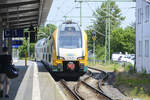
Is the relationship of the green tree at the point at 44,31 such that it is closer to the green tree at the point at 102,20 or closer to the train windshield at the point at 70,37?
the green tree at the point at 102,20

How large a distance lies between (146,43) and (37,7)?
36.1ft

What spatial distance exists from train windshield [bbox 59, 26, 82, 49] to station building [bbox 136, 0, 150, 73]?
764cm

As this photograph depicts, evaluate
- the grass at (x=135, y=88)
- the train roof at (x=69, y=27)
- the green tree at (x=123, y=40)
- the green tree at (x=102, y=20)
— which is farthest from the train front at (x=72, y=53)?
the green tree at (x=102, y=20)

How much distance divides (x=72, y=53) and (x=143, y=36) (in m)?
9.79

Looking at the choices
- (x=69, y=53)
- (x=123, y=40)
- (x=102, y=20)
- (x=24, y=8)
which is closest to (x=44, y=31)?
(x=102, y=20)

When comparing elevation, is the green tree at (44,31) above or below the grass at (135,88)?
above

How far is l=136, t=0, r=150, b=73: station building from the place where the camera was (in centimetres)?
2936

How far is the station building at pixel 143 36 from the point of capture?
2936 centimetres

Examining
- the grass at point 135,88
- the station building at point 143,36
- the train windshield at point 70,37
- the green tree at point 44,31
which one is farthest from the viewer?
the green tree at point 44,31

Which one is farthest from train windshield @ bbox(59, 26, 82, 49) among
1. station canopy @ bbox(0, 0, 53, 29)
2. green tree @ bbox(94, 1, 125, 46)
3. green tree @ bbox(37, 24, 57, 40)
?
green tree @ bbox(37, 24, 57, 40)

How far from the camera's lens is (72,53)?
22.6 meters

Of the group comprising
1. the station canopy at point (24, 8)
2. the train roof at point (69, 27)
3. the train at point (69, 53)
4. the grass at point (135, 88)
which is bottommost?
the grass at point (135, 88)

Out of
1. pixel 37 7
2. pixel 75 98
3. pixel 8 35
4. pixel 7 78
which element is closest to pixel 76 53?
pixel 37 7

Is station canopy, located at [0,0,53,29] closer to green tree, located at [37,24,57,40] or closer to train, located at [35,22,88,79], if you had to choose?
train, located at [35,22,88,79]
